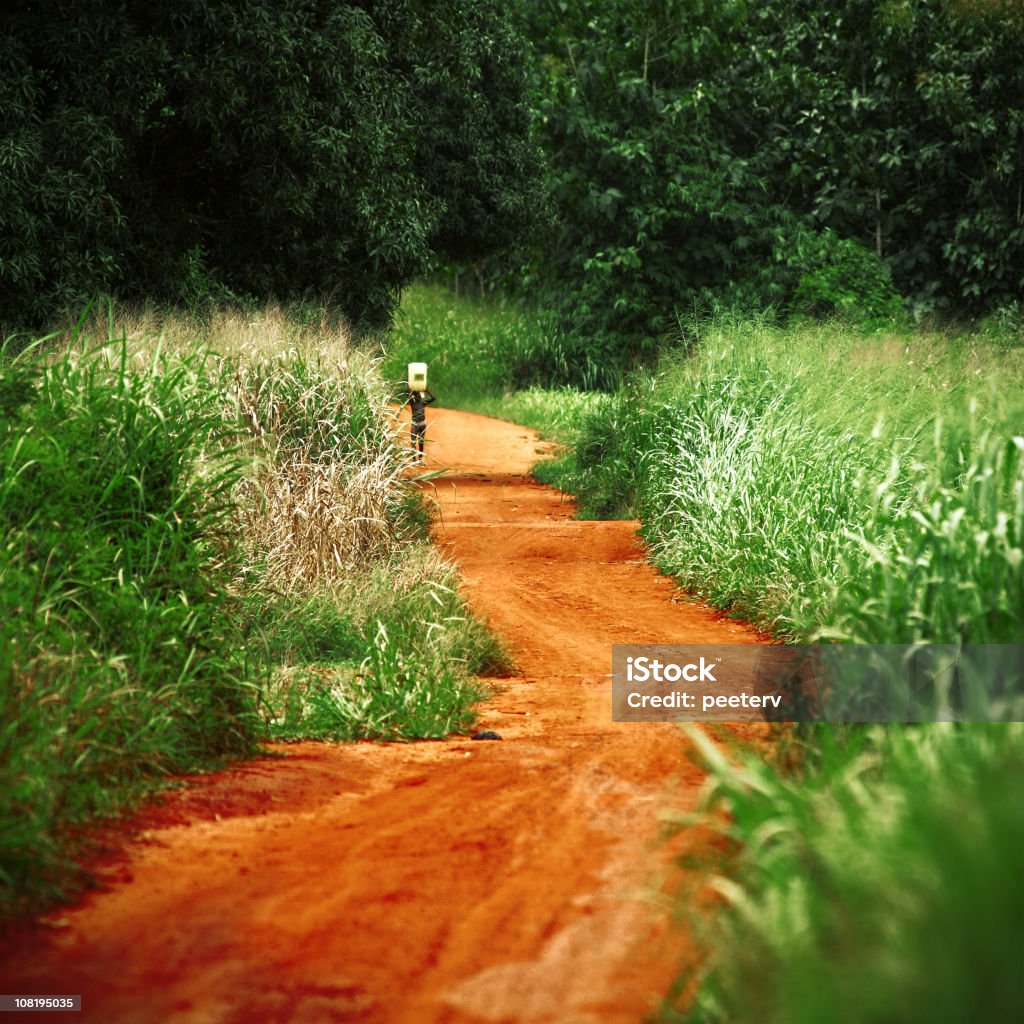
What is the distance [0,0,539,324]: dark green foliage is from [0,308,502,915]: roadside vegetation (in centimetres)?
378

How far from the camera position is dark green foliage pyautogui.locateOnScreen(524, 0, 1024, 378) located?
2433 cm

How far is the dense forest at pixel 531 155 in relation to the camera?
1202cm

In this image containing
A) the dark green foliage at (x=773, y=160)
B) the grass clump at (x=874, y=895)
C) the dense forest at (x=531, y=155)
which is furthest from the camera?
the dark green foliage at (x=773, y=160)

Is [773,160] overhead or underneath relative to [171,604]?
overhead

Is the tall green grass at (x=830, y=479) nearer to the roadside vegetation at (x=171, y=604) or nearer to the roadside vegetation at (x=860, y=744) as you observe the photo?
the roadside vegetation at (x=860, y=744)

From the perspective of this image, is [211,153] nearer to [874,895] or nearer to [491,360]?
[874,895]

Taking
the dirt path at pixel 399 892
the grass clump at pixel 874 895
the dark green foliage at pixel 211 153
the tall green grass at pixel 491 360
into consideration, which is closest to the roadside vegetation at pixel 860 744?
the grass clump at pixel 874 895

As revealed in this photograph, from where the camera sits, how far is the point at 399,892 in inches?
151

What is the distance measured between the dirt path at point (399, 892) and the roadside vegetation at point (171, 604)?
0.76 ft

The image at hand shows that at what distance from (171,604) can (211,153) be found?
9.50m

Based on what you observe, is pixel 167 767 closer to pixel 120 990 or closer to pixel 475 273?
pixel 120 990

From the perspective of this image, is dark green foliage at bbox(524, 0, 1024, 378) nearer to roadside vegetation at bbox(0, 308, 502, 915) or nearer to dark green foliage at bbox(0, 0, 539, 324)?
dark green foliage at bbox(0, 0, 539, 324)

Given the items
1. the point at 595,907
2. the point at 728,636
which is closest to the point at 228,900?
the point at 595,907

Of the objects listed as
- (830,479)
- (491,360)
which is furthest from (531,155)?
(830,479)
